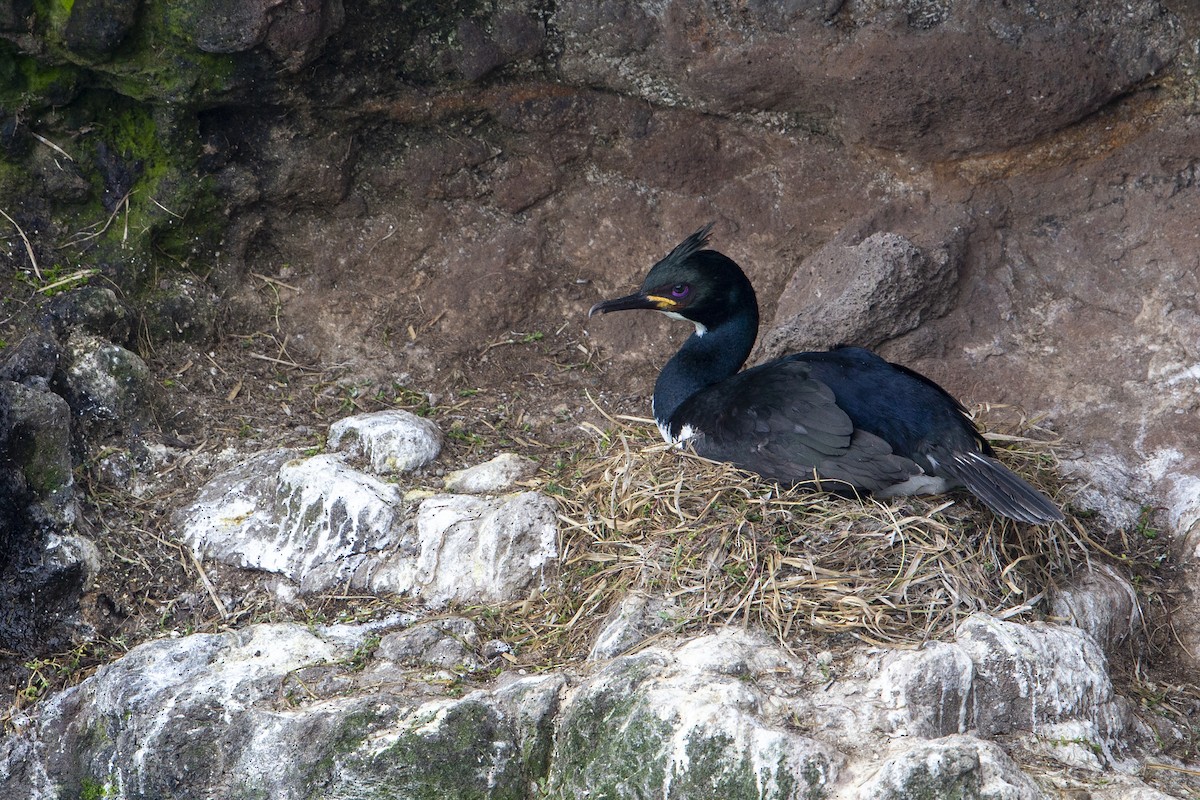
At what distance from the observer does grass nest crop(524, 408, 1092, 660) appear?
347 cm

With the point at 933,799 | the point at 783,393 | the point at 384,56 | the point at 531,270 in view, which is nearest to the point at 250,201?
the point at 384,56

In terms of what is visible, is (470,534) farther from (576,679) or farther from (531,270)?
(531,270)

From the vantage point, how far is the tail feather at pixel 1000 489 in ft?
12.1

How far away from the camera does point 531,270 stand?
5.32 meters

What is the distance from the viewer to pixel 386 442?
430 centimetres

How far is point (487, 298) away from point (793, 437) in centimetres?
184

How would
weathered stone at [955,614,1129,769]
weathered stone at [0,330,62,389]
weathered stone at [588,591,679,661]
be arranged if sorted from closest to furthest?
weathered stone at [955,614,1129,769] → weathered stone at [588,591,679,661] → weathered stone at [0,330,62,389]

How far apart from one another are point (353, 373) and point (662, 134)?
1.71 meters

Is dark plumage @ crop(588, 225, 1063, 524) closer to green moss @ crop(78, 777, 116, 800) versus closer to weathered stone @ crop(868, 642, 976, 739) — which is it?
weathered stone @ crop(868, 642, 976, 739)

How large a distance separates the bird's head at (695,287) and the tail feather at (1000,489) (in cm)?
110

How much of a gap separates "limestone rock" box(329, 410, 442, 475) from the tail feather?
1854 millimetres

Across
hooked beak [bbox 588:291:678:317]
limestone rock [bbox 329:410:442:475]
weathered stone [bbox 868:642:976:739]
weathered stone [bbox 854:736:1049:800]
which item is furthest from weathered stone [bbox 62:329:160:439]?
weathered stone [bbox 854:736:1049:800]

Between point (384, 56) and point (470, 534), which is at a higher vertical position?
point (384, 56)

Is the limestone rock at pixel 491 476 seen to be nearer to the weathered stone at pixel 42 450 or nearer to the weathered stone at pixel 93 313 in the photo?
the weathered stone at pixel 42 450
